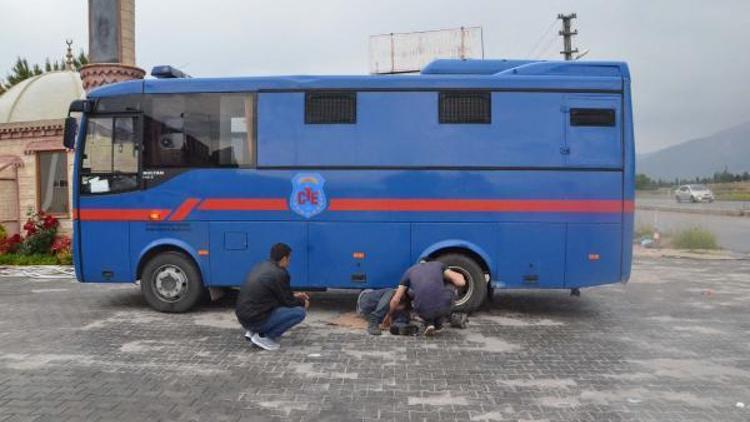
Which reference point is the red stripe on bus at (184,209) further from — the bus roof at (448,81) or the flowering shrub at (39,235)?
the flowering shrub at (39,235)

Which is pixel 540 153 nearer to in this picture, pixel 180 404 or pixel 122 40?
pixel 180 404

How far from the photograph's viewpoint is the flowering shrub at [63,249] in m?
15.1

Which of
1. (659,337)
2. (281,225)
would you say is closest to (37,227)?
(281,225)

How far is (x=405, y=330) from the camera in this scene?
7.84 m

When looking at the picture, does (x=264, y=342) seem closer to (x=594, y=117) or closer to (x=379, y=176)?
(x=379, y=176)

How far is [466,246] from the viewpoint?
8.64 metres

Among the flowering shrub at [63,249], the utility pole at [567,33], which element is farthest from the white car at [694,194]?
the flowering shrub at [63,249]

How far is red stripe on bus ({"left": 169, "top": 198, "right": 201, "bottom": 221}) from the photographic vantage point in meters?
8.88

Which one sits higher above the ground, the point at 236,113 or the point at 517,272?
the point at 236,113

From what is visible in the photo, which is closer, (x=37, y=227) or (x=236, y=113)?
(x=236, y=113)

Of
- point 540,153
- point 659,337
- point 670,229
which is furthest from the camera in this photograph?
point 670,229

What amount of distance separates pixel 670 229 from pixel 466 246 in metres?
16.8

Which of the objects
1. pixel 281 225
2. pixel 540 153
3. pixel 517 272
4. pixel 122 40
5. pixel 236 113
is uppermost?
pixel 122 40

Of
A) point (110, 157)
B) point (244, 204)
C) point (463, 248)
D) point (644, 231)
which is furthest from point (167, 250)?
point (644, 231)
